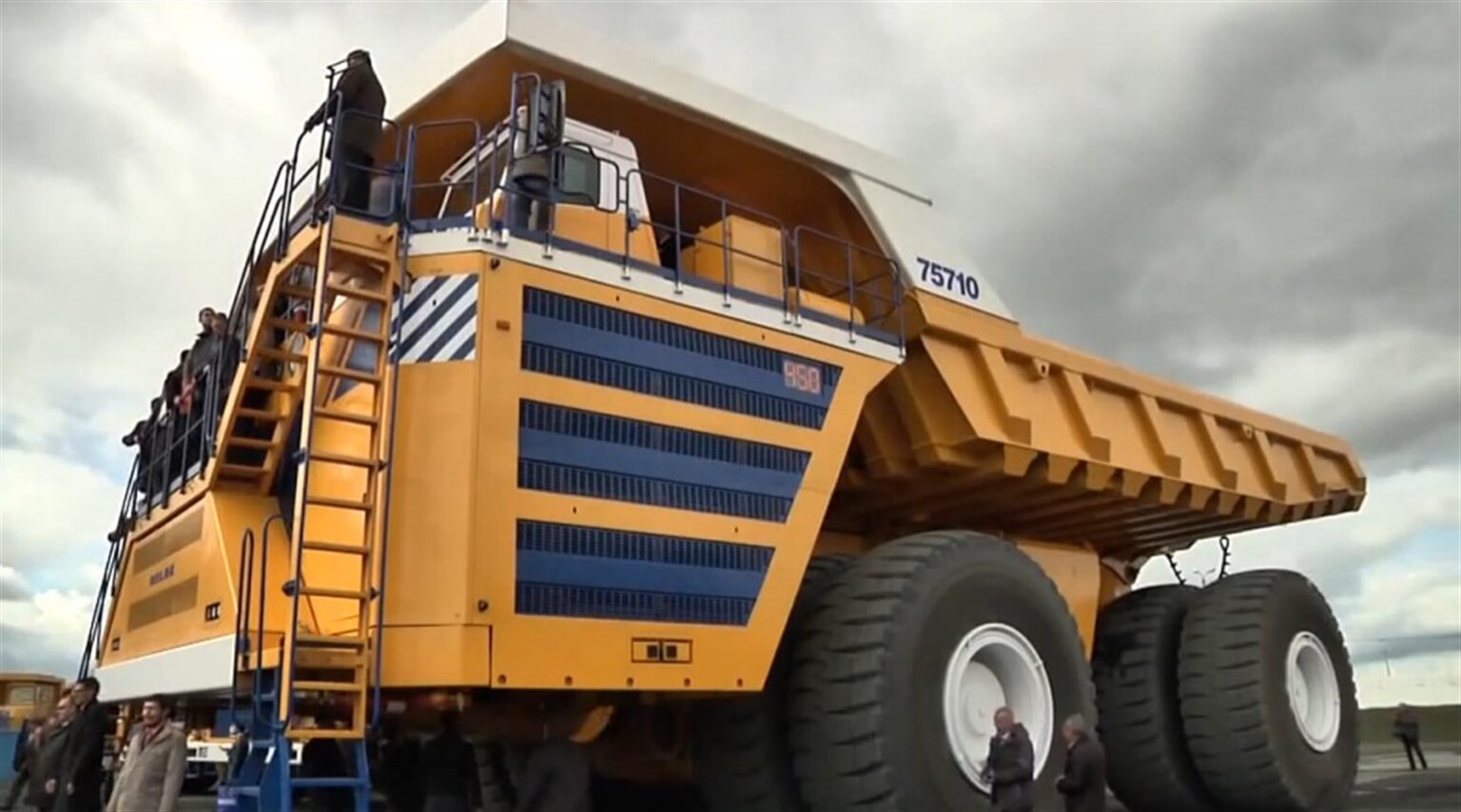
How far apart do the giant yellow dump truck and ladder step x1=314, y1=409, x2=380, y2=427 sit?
2 cm

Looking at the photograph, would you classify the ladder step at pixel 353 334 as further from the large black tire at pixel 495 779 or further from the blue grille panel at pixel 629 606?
the large black tire at pixel 495 779

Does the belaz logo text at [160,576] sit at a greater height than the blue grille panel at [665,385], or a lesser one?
lesser

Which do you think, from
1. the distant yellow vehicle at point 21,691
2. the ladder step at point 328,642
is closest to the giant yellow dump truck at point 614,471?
the ladder step at point 328,642

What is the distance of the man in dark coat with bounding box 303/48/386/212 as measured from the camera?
605cm

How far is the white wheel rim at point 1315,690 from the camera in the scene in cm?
973

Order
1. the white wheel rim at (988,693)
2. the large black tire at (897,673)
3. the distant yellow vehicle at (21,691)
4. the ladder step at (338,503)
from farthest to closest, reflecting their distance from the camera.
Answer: the distant yellow vehicle at (21,691)
the white wheel rim at (988,693)
the large black tire at (897,673)
the ladder step at (338,503)

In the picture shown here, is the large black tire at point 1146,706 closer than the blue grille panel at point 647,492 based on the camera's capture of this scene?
No

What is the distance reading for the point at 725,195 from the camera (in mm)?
8117

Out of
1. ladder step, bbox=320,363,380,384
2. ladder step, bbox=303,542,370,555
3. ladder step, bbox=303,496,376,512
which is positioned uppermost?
ladder step, bbox=320,363,380,384

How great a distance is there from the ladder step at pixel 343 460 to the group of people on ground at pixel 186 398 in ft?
4.80

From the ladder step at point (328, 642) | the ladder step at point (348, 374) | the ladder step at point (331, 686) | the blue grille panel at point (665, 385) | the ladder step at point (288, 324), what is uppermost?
the ladder step at point (288, 324)

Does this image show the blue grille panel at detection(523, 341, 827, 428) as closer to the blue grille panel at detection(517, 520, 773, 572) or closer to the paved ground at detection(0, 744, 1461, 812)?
the blue grille panel at detection(517, 520, 773, 572)

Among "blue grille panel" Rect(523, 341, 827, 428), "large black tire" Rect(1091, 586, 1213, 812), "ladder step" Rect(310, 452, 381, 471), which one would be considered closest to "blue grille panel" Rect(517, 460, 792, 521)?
"blue grille panel" Rect(523, 341, 827, 428)

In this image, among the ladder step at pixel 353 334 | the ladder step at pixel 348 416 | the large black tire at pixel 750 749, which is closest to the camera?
the ladder step at pixel 348 416
